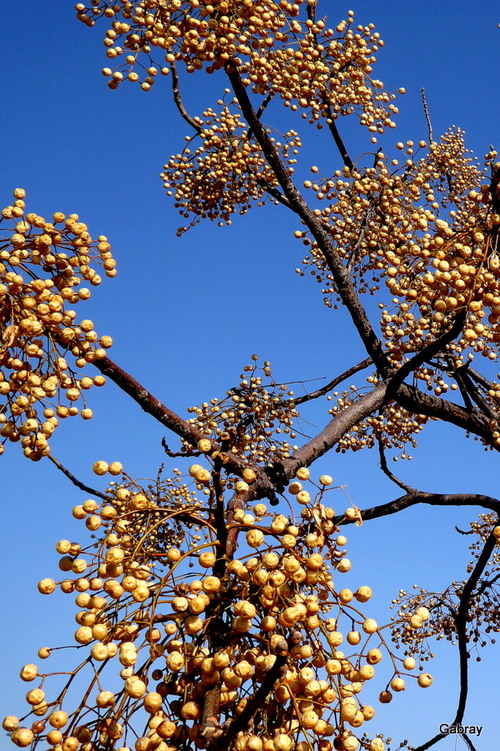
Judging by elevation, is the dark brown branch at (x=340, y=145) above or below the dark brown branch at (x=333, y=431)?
above

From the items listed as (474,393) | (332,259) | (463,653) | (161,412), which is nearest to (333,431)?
(332,259)

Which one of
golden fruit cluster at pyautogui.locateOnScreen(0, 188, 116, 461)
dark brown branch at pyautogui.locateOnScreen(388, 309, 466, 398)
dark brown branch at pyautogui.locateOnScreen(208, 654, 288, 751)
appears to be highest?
dark brown branch at pyautogui.locateOnScreen(388, 309, 466, 398)

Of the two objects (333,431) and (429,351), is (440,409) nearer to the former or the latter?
(333,431)

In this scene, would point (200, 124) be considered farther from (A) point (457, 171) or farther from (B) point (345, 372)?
(A) point (457, 171)

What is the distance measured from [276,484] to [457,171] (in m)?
6.73

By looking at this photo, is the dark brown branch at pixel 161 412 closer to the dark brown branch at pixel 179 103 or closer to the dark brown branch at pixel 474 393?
the dark brown branch at pixel 474 393

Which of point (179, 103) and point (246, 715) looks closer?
point (246, 715)

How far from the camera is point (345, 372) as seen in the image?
20.2ft

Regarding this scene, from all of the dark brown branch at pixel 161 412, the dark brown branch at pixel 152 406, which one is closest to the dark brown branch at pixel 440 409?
the dark brown branch at pixel 161 412

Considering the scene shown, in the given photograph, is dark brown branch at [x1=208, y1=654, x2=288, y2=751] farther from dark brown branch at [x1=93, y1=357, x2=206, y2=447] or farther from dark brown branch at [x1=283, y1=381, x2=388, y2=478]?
dark brown branch at [x1=283, y1=381, x2=388, y2=478]

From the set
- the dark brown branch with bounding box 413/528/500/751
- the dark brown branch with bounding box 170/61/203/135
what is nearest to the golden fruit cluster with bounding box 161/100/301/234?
the dark brown branch with bounding box 170/61/203/135

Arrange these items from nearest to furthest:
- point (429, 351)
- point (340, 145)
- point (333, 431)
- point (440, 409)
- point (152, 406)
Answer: point (152, 406) < point (429, 351) < point (333, 431) < point (440, 409) < point (340, 145)

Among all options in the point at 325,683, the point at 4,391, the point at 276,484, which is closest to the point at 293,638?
the point at 325,683

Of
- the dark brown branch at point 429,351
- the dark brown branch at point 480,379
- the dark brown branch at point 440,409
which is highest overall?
the dark brown branch at point 480,379
